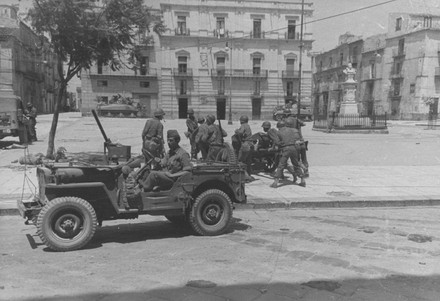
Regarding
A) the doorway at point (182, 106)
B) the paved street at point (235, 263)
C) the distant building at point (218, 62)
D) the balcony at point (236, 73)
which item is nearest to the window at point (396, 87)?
the distant building at point (218, 62)

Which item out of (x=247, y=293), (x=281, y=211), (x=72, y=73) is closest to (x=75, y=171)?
(x=247, y=293)

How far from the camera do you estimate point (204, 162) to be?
6570mm

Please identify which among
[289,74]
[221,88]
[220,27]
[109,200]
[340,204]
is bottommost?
[340,204]

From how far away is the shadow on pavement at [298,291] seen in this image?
402 centimetres

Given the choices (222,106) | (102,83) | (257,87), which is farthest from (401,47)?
(102,83)

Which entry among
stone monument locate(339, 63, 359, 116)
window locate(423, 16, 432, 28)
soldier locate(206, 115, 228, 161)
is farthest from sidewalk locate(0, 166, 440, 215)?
window locate(423, 16, 432, 28)

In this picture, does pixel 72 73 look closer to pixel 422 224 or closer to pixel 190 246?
pixel 190 246

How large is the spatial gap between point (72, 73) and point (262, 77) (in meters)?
47.6

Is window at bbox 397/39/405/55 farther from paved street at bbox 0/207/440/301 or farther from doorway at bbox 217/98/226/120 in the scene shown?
paved street at bbox 0/207/440/301

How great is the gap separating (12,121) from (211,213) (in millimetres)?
13707

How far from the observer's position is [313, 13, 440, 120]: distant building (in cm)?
5406

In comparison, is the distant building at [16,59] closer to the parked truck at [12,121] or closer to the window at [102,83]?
the window at [102,83]

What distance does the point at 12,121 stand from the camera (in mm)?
17156

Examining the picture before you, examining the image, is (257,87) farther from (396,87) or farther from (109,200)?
(109,200)
